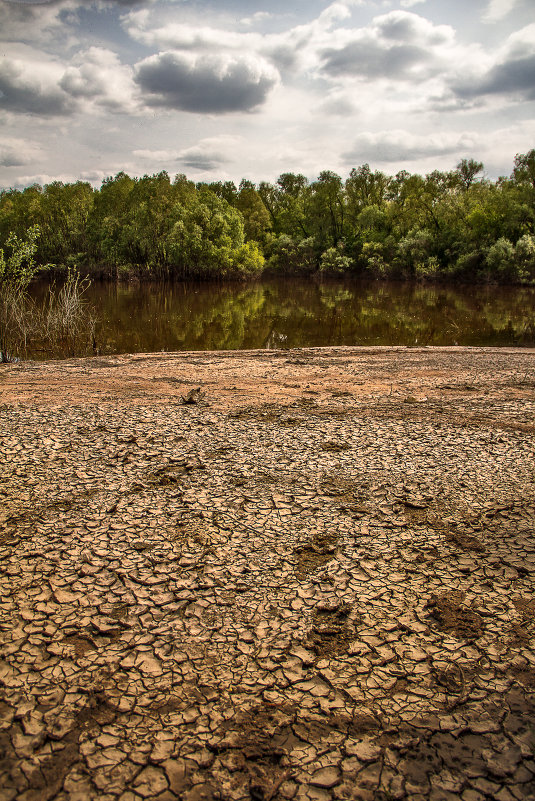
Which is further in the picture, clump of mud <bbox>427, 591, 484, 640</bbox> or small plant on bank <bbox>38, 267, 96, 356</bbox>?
small plant on bank <bbox>38, 267, 96, 356</bbox>

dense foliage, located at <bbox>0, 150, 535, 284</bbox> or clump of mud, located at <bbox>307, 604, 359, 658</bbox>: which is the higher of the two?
dense foliage, located at <bbox>0, 150, 535, 284</bbox>

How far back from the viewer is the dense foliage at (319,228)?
196ft

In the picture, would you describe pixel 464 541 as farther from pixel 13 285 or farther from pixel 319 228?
pixel 319 228

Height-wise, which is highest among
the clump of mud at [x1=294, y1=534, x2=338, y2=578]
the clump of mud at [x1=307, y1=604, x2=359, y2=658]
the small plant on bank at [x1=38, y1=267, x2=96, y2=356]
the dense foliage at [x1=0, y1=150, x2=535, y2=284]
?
the dense foliage at [x1=0, y1=150, x2=535, y2=284]

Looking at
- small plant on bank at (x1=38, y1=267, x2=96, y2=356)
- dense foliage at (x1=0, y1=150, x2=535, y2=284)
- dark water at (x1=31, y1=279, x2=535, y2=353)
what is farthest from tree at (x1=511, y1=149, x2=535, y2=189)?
small plant on bank at (x1=38, y1=267, x2=96, y2=356)

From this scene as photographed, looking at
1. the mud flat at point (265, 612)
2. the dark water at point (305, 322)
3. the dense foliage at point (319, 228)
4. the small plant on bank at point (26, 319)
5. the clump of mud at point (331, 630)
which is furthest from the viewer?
the dense foliage at point (319, 228)

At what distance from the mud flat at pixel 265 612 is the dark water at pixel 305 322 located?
13605 mm

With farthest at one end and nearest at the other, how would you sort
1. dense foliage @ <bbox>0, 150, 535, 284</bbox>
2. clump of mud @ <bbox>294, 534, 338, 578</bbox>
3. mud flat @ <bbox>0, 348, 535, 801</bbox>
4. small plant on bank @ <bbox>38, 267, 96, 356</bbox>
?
dense foliage @ <bbox>0, 150, 535, 284</bbox>
small plant on bank @ <bbox>38, 267, 96, 356</bbox>
clump of mud @ <bbox>294, 534, 338, 578</bbox>
mud flat @ <bbox>0, 348, 535, 801</bbox>

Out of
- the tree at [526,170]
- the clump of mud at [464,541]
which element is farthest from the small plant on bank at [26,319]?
the tree at [526,170]

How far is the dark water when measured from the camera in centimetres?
2175

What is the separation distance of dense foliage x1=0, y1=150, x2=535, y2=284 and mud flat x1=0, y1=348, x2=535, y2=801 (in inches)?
2163

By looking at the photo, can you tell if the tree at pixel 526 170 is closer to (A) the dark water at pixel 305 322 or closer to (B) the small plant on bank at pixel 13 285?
(A) the dark water at pixel 305 322

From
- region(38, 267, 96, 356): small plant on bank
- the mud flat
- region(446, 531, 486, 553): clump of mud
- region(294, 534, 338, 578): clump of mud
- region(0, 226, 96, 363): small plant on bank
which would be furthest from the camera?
region(38, 267, 96, 356): small plant on bank

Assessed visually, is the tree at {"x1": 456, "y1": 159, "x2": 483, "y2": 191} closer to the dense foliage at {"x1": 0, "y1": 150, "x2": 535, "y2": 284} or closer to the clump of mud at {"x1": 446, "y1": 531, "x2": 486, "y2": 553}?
the dense foliage at {"x1": 0, "y1": 150, "x2": 535, "y2": 284}
